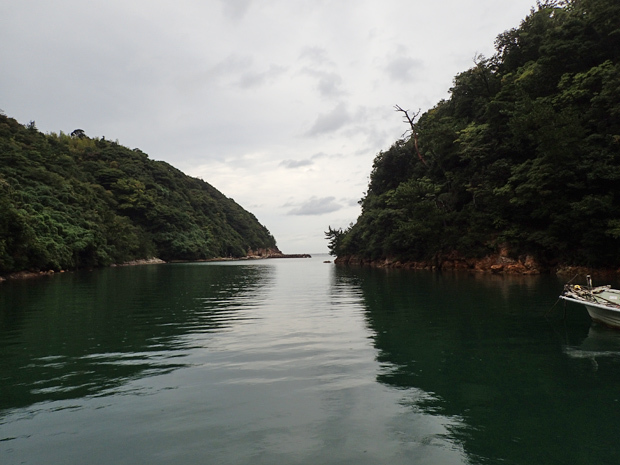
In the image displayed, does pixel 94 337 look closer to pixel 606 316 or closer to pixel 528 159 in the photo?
pixel 606 316

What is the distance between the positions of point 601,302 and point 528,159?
25.4 meters

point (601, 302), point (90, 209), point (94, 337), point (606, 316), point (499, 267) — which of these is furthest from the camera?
point (90, 209)

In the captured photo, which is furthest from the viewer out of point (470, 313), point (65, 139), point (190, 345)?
point (65, 139)

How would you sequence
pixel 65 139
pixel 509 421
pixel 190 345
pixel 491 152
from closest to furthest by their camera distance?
1. pixel 509 421
2. pixel 190 345
3. pixel 491 152
4. pixel 65 139

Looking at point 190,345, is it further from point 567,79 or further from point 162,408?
point 567,79

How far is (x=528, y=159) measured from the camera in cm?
3359

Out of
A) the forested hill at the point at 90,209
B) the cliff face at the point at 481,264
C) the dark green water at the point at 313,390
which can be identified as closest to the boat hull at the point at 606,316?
the dark green water at the point at 313,390

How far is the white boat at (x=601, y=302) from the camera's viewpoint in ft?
36.6

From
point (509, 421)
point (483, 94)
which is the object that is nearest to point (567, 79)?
point (483, 94)

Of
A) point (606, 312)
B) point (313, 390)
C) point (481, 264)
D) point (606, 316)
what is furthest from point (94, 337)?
point (481, 264)

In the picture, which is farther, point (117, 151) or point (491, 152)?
point (117, 151)

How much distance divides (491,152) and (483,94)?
1282cm

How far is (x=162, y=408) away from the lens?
6504mm

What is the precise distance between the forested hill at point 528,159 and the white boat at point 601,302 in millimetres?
17772
